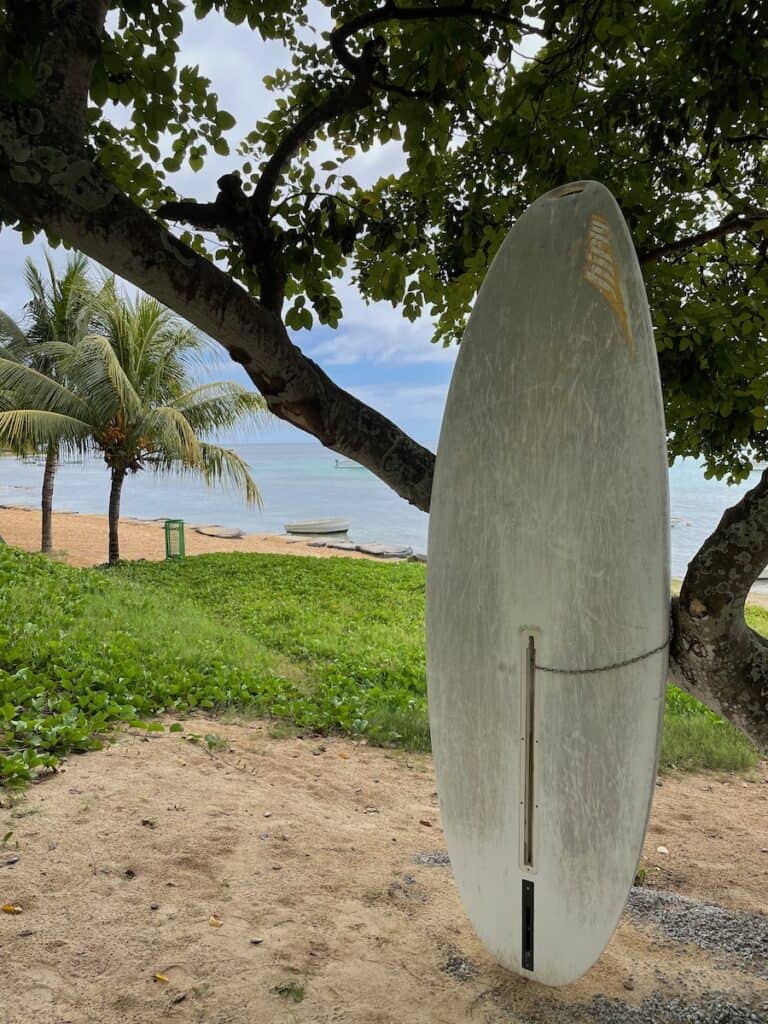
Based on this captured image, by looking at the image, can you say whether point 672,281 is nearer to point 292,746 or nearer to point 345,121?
point 345,121

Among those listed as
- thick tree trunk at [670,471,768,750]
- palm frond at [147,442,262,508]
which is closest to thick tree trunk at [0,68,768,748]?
thick tree trunk at [670,471,768,750]

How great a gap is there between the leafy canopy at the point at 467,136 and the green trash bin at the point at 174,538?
1150 centimetres

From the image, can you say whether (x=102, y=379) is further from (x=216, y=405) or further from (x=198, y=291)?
(x=198, y=291)

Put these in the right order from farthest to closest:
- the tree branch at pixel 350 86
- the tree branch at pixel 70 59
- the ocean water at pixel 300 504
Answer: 1. the ocean water at pixel 300 504
2. the tree branch at pixel 350 86
3. the tree branch at pixel 70 59

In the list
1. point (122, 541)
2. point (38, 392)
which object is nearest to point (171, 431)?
point (38, 392)

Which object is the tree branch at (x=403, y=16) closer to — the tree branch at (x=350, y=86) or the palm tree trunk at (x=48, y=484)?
the tree branch at (x=350, y=86)

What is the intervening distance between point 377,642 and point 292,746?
3.47m

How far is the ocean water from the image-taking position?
32.4 meters

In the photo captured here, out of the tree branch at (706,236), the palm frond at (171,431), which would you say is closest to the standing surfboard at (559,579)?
the tree branch at (706,236)

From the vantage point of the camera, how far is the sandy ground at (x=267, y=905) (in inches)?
96.0

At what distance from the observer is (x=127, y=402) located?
1427cm

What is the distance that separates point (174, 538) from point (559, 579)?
587 inches

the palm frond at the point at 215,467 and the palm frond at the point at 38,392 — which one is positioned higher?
the palm frond at the point at 38,392

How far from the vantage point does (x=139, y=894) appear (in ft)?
9.82
